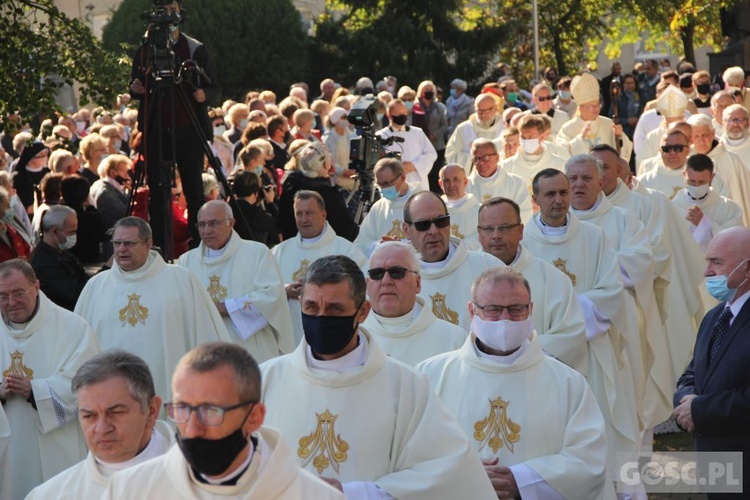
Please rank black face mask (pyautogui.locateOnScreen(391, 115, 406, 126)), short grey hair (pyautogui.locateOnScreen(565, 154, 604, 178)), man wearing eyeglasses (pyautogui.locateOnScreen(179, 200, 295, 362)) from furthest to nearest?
black face mask (pyautogui.locateOnScreen(391, 115, 406, 126)), short grey hair (pyautogui.locateOnScreen(565, 154, 604, 178)), man wearing eyeglasses (pyautogui.locateOnScreen(179, 200, 295, 362))

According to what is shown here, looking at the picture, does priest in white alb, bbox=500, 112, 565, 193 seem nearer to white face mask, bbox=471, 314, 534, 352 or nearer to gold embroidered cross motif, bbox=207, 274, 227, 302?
gold embroidered cross motif, bbox=207, 274, 227, 302

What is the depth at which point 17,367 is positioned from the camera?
768 cm

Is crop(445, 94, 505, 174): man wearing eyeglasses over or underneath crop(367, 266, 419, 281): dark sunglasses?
over

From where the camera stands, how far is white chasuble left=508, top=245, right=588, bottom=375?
7645mm

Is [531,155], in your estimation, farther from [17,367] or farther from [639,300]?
[17,367]

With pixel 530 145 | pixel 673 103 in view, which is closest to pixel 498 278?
pixel 530 145

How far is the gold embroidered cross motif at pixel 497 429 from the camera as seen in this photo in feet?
19.3

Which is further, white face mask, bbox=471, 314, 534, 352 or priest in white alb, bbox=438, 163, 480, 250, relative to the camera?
priest in white alb, bbox=438, 163, 480, 250

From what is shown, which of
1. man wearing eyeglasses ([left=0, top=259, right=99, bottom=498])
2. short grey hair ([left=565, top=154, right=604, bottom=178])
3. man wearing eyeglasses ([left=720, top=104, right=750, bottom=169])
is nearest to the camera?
Answer: man wearing eyeglasses ([left=0, top=259, right=99, bottom=498])

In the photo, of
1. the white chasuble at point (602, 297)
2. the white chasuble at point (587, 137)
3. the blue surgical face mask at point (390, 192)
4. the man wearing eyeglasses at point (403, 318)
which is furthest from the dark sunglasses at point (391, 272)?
the white chasuble at point (587, 137)

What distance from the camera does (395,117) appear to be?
640 inches

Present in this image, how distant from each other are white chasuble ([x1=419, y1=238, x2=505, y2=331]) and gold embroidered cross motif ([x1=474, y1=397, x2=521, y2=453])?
82.6 inches

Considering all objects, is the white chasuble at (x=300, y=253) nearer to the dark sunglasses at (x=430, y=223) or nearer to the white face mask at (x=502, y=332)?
the dark sunglasses at (x=430, y=223)

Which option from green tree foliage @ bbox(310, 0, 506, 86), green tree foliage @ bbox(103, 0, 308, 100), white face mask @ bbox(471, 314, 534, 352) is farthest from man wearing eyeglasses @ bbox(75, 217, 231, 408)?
green tree foliage @ bbox(103, 0, 308, 100)
